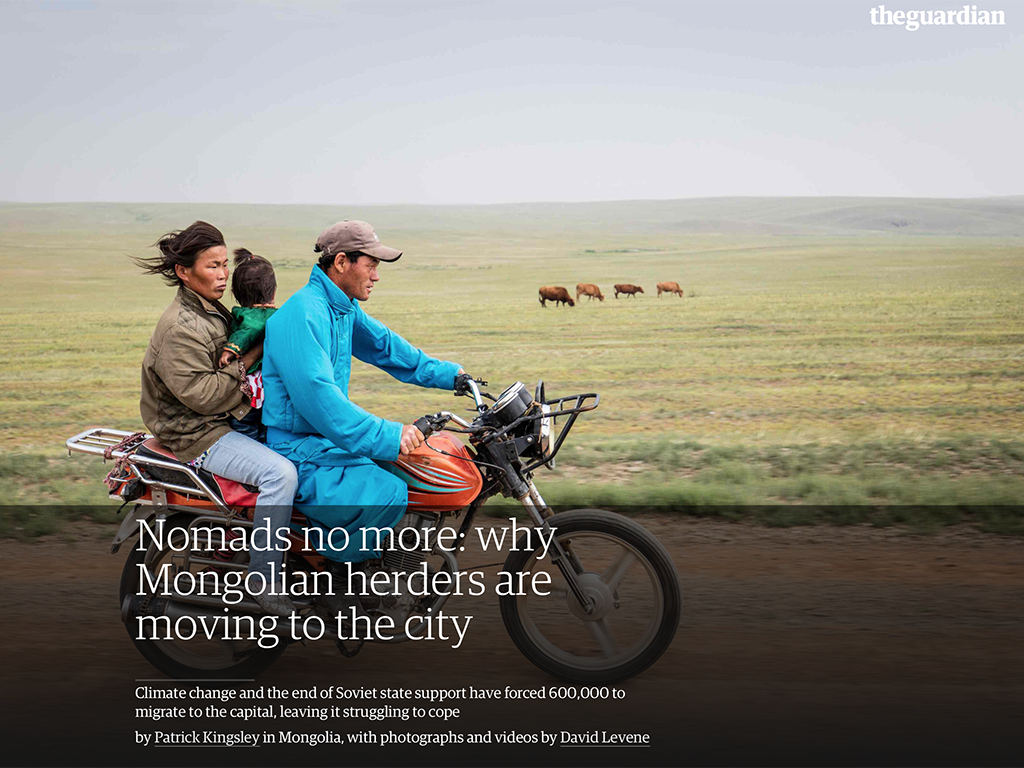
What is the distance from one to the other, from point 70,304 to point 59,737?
36.5 meters

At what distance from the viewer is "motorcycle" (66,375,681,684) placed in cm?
398

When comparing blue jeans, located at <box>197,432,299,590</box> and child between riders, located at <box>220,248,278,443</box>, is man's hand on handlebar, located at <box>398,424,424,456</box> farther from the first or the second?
child between riders, located at <box>220,248,278,443</box>

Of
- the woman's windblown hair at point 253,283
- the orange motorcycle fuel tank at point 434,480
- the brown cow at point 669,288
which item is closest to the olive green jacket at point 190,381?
the woman's windblown hair at point 253,283

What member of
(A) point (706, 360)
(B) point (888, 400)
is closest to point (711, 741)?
(B) point (888, 400)

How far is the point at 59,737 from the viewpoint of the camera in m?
3.61

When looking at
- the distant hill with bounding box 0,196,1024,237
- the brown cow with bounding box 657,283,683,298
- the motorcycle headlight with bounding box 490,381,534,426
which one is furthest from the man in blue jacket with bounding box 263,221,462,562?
the distant hill with bounding box 0,196,1024,237

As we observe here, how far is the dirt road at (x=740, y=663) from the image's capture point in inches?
143

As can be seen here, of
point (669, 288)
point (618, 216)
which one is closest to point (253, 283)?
point (669, 288)

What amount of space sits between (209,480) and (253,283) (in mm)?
911

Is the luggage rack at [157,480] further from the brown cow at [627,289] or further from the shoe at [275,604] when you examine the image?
the brown cow at [627,289]

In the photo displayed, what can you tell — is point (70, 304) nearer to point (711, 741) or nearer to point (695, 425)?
point (695, 425)

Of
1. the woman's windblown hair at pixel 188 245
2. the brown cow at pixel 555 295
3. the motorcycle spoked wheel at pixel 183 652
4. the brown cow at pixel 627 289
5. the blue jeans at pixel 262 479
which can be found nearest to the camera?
the blue jeans at pixel 262 479

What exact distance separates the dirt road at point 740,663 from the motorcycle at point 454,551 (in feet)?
0.71

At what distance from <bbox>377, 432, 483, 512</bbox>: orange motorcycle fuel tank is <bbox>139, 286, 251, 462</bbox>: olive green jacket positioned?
719 millimetres
